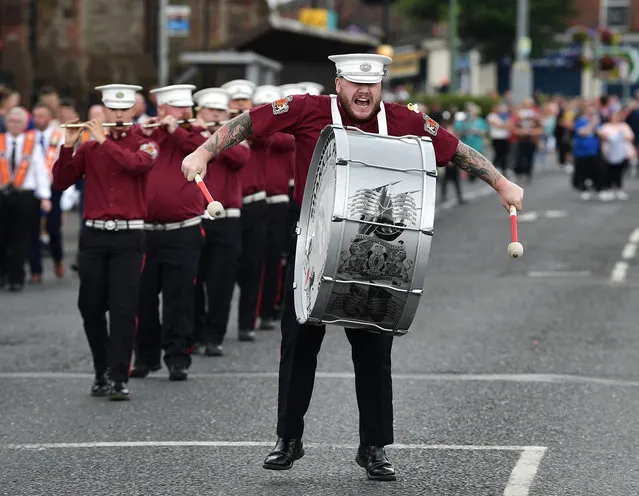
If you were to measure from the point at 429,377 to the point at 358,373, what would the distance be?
10.4ft

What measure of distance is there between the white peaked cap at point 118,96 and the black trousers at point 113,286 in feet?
2.53

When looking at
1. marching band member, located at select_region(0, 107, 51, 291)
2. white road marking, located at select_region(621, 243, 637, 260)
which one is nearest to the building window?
white road marking, located at select_region(621, 243, 637, 260)

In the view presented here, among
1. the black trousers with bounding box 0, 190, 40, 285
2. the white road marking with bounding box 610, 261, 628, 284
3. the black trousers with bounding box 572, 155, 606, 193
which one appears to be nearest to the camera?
the black trousers with bounding box 0, 190, 40, 285

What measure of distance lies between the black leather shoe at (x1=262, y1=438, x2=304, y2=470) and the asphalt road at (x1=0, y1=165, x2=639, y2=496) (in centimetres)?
5

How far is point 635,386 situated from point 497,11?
71.3 meters

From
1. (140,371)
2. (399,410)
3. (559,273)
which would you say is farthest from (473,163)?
(559,273)

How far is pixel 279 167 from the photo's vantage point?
13.6 m

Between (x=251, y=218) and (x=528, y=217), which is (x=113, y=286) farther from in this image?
(x=528, y=217)

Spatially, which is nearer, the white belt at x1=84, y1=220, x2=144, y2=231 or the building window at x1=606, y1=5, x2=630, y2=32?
the white belt at x1=84, y1=220, x2=144, y2=231

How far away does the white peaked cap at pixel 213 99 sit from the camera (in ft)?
38.6

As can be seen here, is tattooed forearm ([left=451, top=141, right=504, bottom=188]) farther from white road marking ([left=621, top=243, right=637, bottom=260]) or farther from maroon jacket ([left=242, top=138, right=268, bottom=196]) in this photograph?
white road marking ([left=621, top=243, right=637, bottom=260])

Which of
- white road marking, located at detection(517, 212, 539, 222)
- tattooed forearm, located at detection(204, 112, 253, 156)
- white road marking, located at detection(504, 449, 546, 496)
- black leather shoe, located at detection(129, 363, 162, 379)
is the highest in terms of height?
tattooed forearm, located at detection(204, 112, 253, 156)

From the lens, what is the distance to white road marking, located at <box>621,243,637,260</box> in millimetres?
19900

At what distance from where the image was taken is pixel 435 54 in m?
93.3
